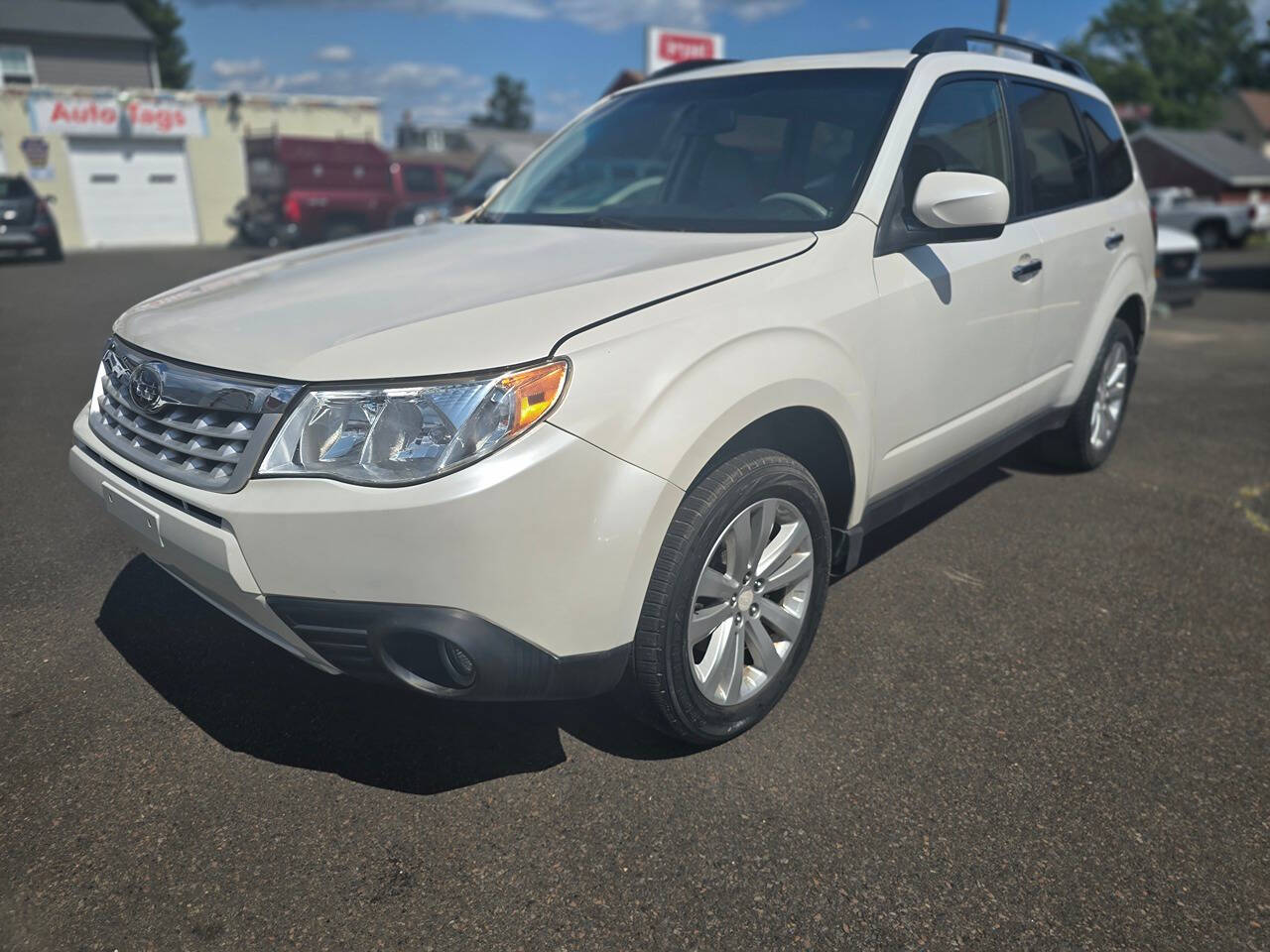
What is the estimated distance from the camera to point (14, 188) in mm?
15352

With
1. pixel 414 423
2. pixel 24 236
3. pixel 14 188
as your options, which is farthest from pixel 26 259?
pixel 414 423

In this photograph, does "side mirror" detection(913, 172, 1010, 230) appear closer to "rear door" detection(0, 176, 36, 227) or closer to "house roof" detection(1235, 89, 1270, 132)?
"rear door" detection(0, 176, 36, 227)

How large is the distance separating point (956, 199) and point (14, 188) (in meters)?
17.3

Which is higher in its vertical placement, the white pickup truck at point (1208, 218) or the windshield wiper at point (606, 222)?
the windshield wiper at point (606, 222)

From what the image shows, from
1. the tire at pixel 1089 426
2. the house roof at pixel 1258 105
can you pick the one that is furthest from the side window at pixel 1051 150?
the house roof at pixel 1258 105

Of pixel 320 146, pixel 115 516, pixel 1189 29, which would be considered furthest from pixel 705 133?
pixel 1189 29

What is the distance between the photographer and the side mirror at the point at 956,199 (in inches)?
104

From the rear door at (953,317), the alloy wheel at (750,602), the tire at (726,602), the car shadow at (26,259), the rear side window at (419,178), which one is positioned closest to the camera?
the tire at (726,602)

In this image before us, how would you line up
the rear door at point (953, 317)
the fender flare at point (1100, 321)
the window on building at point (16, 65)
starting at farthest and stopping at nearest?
the window on building at point (16, 65) < the fender flare at point (1100, 321) < the rear door at point (953, 317)

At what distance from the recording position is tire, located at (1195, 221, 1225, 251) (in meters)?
22.5

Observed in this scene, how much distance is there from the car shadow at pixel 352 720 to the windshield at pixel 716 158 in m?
1.52

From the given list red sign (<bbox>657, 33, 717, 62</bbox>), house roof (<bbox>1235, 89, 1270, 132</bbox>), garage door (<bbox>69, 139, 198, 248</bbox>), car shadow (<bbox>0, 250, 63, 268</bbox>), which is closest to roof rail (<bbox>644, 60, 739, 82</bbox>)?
car shadow (<bbox>0, 250, 63, 268</bbox>)

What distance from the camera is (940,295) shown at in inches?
116

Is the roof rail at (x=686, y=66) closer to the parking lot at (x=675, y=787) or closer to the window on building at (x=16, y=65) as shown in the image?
the parking lot at (x=675, y=787)
